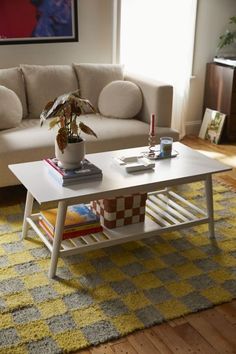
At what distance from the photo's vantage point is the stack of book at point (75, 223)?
254 centimetres

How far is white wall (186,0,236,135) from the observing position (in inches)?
178

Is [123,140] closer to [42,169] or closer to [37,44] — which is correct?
[42,169]

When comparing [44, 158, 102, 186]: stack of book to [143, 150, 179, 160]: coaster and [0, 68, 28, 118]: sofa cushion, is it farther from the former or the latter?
[0, 68, 28, 118]: sofa cushion

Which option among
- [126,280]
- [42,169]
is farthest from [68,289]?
[42,169]

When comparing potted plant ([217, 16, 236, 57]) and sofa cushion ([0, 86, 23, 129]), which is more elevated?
potted plant ([217, 16, 236, 57])

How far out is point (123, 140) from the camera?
3385mm

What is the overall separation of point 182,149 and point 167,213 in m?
0.38

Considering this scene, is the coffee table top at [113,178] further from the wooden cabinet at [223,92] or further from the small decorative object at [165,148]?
the wooden cabinet at [223,92]

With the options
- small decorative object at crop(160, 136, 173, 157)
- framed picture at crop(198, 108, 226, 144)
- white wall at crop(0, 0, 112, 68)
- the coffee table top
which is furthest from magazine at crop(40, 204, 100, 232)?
framed picture at crop(198, 108, 226, 144)

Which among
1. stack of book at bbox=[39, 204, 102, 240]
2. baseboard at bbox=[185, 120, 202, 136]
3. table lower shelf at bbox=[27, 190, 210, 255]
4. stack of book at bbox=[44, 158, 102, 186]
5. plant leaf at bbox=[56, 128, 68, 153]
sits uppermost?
plant leaf at bbox=[56, 128, 68, 153]

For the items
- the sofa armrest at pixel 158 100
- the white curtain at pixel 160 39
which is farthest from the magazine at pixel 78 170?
the white curtain at pixel 160 39

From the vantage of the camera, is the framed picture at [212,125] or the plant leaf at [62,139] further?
the framed picture at [212,125]

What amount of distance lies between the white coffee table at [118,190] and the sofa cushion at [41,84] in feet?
3.43

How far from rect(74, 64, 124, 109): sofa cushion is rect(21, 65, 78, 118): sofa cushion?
0.12 meters
